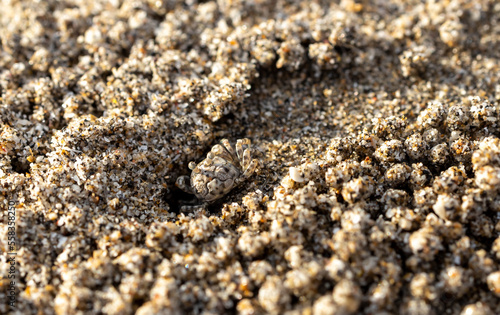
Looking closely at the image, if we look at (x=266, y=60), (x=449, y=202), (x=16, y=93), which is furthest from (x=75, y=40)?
(x=449, y=202)

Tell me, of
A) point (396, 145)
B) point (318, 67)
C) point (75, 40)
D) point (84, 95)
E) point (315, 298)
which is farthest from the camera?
point (75, 40)

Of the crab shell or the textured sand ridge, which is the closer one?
the textured sand ridge

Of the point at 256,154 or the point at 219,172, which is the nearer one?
the point at 219,172

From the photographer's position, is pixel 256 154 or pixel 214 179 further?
pixel 256 154

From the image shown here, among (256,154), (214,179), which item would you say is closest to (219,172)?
(214,179)

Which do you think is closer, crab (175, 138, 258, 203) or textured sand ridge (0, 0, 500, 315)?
textured sand ridge (0, 0, 500, 315)

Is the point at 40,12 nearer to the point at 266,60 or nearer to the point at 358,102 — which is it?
the point at 266,60

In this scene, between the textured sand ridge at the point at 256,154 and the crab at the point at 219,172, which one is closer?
the textured sand ridge at the point at 256,154

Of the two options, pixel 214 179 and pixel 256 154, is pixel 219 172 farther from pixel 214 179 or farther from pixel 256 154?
pixel 256 154
